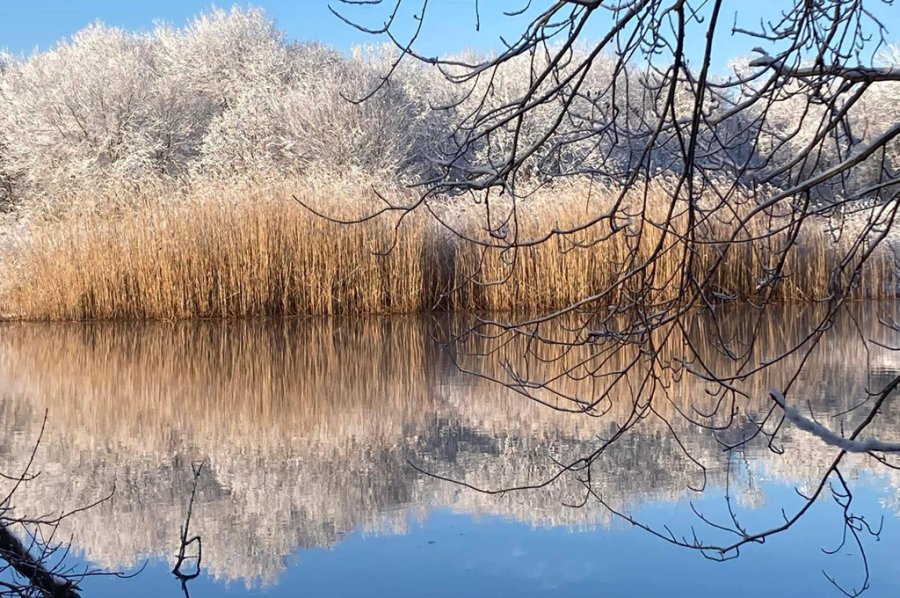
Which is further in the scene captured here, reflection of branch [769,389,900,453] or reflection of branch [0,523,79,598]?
reflection of branch [0,523,79,598]

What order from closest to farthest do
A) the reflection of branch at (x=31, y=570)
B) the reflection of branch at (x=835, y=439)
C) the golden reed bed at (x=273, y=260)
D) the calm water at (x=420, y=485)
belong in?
the reflection of branch at (x=835, y=439) → the reflection of branch at (x=31, y=570) → the calm water at (x=420, y=485) → the golden reed bed at (x=273, y=260)

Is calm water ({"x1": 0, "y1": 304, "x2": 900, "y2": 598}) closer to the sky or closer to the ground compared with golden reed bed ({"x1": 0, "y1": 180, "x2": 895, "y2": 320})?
closer to the ground

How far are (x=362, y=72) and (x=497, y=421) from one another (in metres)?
19.6

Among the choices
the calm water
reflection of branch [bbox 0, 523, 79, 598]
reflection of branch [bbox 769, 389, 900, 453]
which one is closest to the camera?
reflection of branch [bbox 769, 389, 900, 453]

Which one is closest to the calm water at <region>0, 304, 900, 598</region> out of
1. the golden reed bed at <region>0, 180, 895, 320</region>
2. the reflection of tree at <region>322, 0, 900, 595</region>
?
the reflection of tree at <region>322, 0, 900, 595</region>

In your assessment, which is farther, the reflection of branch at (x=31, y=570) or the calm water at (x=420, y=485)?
the calm water at (x=420, y=485)

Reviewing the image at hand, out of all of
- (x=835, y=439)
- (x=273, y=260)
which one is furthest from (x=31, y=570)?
(x=273, y=260)

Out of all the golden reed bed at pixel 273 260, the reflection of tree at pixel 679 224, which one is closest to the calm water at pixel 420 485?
the reflection of tree at pixel 679 224

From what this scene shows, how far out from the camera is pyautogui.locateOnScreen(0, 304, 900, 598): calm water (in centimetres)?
264

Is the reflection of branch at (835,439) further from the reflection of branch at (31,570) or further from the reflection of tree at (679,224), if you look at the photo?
the reflection of branch at (31,570)

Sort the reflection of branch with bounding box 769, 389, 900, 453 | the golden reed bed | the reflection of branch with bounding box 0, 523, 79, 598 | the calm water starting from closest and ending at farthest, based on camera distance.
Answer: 1. the reflection of branch with bounding box 769, 389, 900, 453
2. the reflection of branch with bounding box 0, 523, 79, 598
3. the calm water
4. the golden reed bed

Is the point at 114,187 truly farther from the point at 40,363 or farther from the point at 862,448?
the point at 862,448

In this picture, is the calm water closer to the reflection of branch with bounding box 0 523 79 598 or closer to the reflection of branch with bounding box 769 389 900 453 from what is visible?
the reflection of branch with bounding box 0 523 79 598

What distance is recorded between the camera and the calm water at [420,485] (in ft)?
8.66
